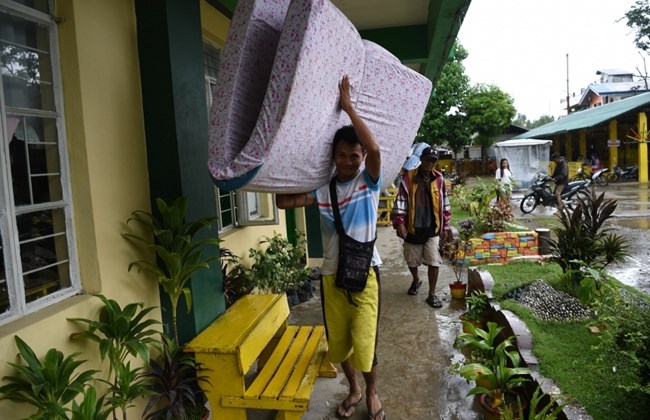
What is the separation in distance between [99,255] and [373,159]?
4.63ft

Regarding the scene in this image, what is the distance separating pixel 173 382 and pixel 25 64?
1.68 metres

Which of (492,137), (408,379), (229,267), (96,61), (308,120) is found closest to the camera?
(308,120)

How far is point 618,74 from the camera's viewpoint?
129 ft

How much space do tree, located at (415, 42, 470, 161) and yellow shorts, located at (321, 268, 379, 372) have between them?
20152mm

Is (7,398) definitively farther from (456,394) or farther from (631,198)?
(631,198)

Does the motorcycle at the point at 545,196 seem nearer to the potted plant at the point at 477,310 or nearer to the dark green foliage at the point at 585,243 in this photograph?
the dark green foliage at the point at 585,243

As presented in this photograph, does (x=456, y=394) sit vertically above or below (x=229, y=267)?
below

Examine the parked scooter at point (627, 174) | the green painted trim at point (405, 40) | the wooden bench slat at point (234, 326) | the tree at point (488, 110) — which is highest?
the tree at point (488, 110)

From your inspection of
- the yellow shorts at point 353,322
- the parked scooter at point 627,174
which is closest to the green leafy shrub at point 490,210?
the yellow shorts at point 353,322

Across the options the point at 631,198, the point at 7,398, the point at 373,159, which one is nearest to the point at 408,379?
the point at 373,159

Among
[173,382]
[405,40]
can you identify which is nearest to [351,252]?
[173,382]

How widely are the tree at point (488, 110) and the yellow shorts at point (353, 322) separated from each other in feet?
70.8

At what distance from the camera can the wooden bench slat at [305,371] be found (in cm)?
243

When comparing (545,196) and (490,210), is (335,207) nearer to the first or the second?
(490,210)
